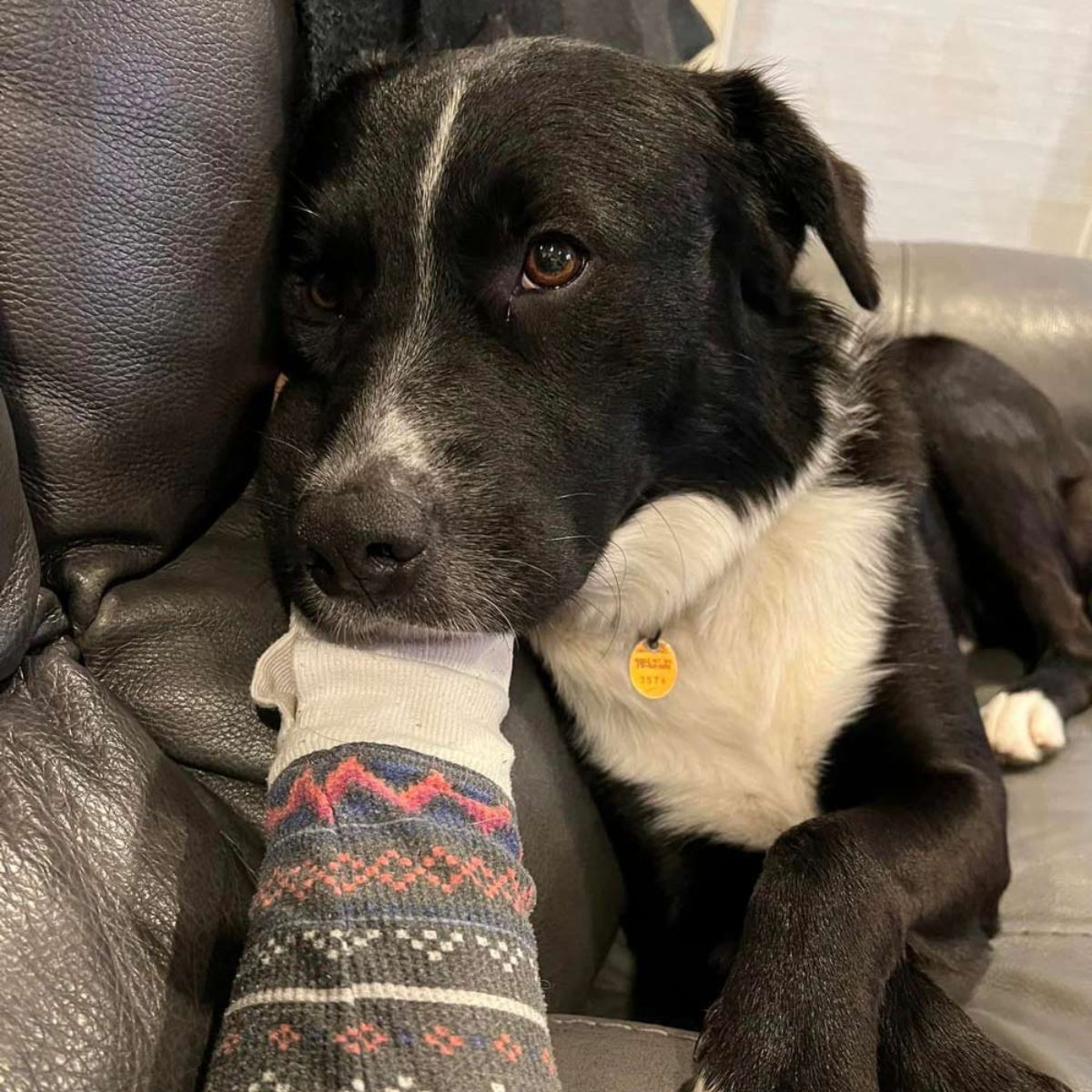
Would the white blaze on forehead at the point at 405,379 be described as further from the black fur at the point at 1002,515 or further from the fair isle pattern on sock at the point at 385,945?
the black fur at the point at 1002,515

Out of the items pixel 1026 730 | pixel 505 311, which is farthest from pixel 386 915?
pixel 1026 730

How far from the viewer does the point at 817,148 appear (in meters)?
1.18

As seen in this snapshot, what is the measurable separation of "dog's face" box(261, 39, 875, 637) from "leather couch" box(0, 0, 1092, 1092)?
9cm

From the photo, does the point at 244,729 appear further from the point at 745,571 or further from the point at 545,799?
the point at 745,571

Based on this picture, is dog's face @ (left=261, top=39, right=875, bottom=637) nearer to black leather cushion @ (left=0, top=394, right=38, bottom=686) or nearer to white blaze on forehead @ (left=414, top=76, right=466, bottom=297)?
white blaze on forehead @ (left=414, top=76, right=466, bottom=297)

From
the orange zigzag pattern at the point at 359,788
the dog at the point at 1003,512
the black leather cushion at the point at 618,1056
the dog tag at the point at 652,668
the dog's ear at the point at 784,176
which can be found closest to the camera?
the orange zigzag pattern at the point at 359,788

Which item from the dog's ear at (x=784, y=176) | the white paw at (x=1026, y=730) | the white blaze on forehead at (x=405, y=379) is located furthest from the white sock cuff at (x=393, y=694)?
the white paw at (x=1026, y=730)

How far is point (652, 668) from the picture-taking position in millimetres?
1301

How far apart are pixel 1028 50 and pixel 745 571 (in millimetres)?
2526

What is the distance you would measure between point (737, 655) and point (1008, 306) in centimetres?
137

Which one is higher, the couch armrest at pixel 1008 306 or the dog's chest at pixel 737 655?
the dog's chest at pixel 737 655

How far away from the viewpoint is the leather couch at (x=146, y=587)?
735 millimetres

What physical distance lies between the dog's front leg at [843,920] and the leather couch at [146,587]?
3.4 inches

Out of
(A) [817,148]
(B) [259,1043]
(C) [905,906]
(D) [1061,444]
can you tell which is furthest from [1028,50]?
(B) [259,1043]
